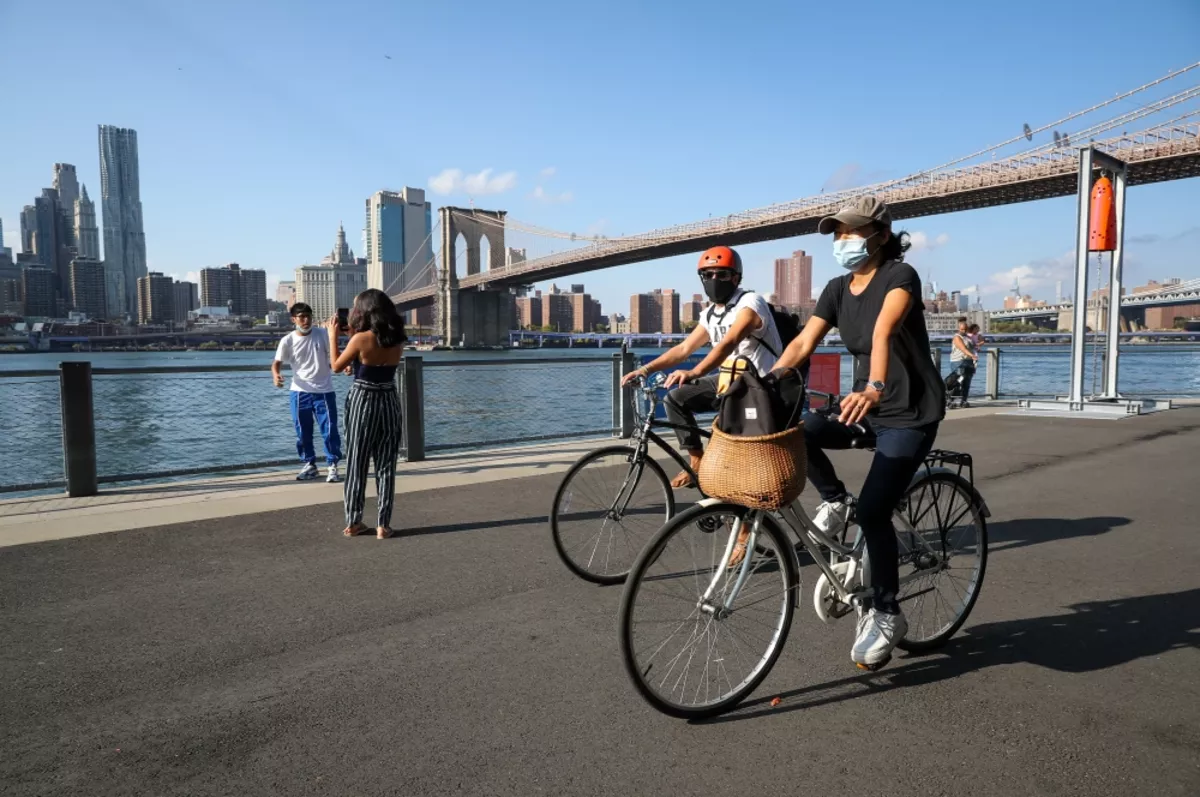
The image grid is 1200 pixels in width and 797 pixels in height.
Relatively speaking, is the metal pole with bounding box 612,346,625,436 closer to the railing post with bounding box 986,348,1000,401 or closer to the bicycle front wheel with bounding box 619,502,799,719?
the bicycle front wheel with bounding box 619,502,799,719

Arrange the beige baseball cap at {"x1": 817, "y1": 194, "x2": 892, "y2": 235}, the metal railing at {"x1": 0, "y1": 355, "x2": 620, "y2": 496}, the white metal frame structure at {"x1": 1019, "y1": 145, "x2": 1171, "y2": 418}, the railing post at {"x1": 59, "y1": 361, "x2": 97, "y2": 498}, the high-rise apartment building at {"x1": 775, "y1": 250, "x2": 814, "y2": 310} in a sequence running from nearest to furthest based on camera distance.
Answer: the beige baseball cap at {"x1": 817, "y1": 194, "x2": 892, "y2": 235} < the railing post at {"x1": 59, "y1": 361, "x2": 97, "y2": 498} < the metal railing at {"x1": 0, "y1": 355, "x2": 620, "y2": 496} < the white metal frame structure at {"x1": 1019, "y1": 145, "x2": 1171, "y2": 418} < the high-rise apartment building at {"x1": 775, "y1": 250, "x2": 814, "y2": 310}

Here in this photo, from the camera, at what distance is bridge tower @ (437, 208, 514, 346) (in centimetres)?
6338

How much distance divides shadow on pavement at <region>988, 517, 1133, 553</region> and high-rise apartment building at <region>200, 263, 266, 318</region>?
10460 cm

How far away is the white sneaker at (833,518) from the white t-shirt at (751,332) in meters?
1.02

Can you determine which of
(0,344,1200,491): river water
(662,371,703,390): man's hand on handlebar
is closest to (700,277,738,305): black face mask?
(662,371,703,390): man's hand on handlebar

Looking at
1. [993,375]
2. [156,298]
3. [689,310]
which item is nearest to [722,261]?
[993,375]

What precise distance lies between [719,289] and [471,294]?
62033mm

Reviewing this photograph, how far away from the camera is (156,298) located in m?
89.6

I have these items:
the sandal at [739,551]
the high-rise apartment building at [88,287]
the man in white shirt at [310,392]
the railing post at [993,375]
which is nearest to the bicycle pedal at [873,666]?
the sandal at [739,551]

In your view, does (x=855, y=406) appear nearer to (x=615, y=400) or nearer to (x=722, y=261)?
(x=722, y=261)

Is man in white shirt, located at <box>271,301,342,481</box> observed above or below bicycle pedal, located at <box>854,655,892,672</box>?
above

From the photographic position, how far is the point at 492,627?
364 cm

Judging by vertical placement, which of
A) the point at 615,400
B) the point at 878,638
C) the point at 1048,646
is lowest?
the point at 1048,646

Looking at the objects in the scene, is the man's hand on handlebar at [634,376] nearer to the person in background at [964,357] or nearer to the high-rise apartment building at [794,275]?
the person in background at [964,357]
